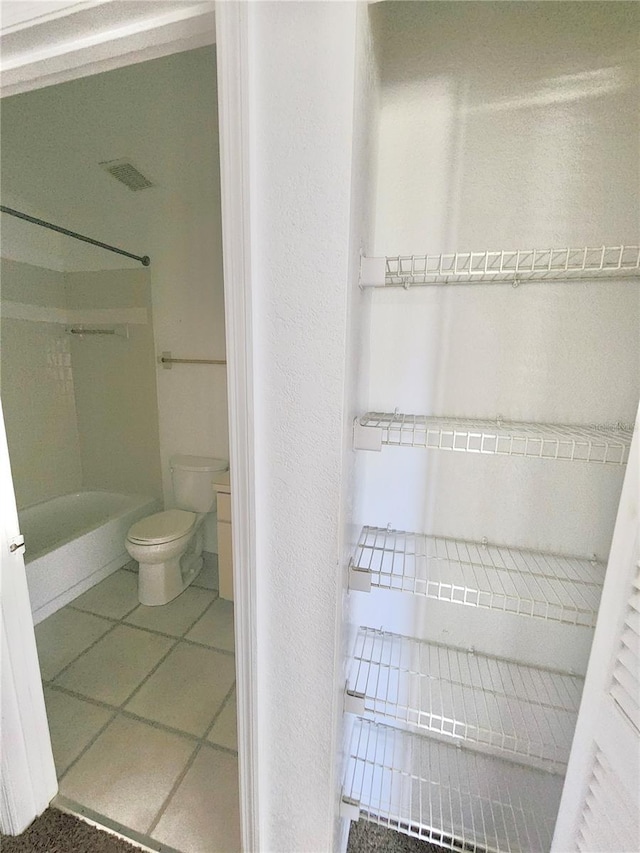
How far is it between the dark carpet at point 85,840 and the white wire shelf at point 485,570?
82 centimetres

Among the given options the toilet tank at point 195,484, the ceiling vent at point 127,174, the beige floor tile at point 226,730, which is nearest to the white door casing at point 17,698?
the beige floor tile at point 226,730

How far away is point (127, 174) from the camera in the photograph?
2.20m

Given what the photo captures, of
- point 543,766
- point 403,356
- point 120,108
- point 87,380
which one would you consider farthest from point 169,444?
point 543,766

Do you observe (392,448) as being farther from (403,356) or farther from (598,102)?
(598,102)

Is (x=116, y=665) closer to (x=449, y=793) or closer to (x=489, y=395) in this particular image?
(x=449, y=793)

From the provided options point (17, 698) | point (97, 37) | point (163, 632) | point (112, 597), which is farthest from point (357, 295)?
point (112, 597)

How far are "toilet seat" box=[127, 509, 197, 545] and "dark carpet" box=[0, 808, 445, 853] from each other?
1071 millimetres

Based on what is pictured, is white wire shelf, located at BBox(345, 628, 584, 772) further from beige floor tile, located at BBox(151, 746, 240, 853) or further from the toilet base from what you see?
the toilet base

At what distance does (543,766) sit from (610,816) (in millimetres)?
460

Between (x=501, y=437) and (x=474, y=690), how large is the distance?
89cm

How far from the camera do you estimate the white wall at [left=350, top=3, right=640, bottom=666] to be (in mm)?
895

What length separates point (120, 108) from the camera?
1.78 m

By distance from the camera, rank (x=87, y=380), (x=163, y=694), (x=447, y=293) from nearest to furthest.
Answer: (x=447, y=293) < (x=163, y=694) < (x=87, y=380)

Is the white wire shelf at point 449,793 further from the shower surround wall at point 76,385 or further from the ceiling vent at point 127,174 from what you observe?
the ceiling vent at point 127,174
